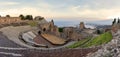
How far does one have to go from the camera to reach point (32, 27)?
66500 mm

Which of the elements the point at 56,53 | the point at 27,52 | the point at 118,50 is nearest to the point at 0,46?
the point at 27,52

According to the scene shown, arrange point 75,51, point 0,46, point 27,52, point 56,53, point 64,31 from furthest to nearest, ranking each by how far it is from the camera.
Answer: point 64,31 < point 0,46 < point 27,52 < point 56,53 < point 75,51

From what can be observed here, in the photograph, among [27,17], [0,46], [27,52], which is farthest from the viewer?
[27,17]

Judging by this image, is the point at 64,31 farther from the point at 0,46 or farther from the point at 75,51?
the point at 75,51

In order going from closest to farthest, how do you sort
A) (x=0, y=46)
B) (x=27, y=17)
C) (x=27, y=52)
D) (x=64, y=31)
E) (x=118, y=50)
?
(x=118, y=50) < (x=27, y=52) < (x=0, y=46) < (x=64, y=31) < (x=27, y=17)

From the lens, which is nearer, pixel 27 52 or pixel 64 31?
pixel 27 52

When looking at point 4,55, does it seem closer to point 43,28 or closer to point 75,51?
point 75,51

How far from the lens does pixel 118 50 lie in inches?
751

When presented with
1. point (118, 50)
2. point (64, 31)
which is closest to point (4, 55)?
point (118, 50)

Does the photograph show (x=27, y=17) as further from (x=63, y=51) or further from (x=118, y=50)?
(x=118, y=50)

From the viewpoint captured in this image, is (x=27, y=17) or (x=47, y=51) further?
(x=27, y=17)

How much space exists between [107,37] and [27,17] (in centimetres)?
5385

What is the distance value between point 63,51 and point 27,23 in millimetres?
41478

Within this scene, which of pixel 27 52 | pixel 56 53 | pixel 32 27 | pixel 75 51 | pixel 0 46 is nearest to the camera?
pixel 75 51
